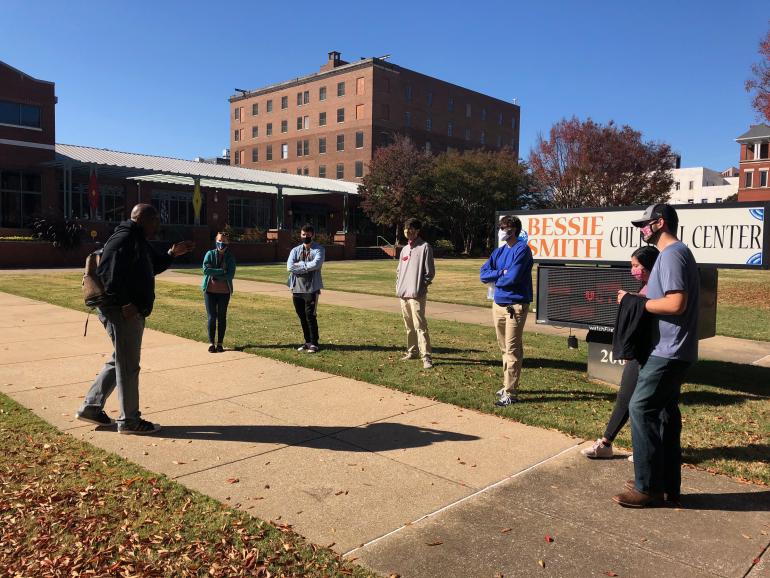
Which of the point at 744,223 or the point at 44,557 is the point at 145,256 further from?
the point at 744,223

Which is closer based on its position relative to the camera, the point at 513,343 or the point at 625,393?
the point at 625,393

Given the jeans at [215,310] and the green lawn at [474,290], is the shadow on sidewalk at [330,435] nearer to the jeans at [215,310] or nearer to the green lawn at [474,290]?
the jeans at [215,310]

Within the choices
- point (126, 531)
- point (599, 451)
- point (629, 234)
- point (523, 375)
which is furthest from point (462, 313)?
point (126, 531)

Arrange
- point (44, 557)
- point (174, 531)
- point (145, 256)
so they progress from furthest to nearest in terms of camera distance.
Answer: point (145, 256) → point (174, 531) → point (44, 557)

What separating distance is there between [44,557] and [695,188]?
116669mm

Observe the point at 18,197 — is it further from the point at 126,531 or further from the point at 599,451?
the point at 599,451

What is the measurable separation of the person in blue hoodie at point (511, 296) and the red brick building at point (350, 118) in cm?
5891

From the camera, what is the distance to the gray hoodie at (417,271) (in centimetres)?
782

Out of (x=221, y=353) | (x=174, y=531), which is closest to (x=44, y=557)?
(x=174, y=531)

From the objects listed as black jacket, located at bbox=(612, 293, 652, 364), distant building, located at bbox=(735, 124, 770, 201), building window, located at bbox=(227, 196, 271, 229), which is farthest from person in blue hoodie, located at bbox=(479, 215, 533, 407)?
distant building, located at bbox=(735, 124, 770, 201)

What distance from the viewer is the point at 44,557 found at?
3.20 meters

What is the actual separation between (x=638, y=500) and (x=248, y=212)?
1679 inches

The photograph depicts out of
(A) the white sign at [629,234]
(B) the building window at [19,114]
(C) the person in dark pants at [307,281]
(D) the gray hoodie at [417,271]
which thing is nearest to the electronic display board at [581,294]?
(A) the white sign at [629,234]

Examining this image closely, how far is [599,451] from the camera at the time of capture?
4.78m
